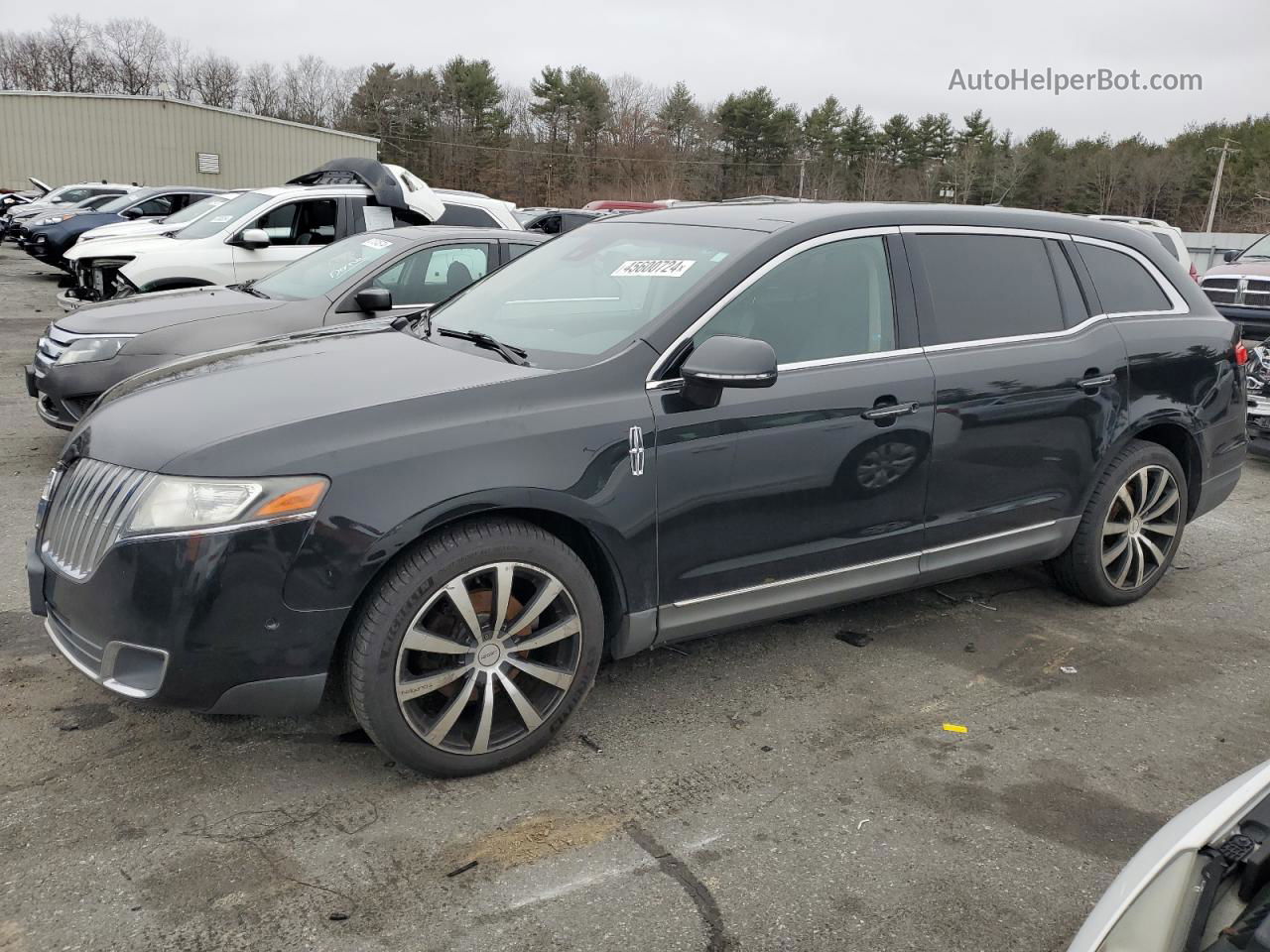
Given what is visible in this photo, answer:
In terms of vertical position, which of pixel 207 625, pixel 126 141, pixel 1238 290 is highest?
pixel 126 141

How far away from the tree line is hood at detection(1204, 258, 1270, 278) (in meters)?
59.8

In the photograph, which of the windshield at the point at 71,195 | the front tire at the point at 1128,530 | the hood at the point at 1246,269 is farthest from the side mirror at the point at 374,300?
the windshield at the point at 71,195

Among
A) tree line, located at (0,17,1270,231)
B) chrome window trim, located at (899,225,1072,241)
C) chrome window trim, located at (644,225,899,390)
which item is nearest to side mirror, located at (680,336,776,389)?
chrome window trim, located at (644,225,899,390)

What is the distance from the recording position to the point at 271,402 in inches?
122

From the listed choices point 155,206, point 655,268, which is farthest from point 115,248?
point 155,206

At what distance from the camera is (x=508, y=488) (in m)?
3.03

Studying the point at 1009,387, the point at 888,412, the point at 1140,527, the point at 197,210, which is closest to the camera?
the point at 888,412

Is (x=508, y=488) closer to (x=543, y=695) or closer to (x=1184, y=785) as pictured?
(x=543, y=695)

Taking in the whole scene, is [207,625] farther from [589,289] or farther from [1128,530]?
[1128,530]

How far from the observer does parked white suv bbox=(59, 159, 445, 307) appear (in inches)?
368

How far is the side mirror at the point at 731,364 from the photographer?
10.6 feet

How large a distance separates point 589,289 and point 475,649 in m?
1.56

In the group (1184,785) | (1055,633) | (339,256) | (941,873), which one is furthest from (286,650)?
(339,256)

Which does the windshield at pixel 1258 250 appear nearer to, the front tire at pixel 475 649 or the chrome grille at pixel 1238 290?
the chrome grille at pixel 1238 290
